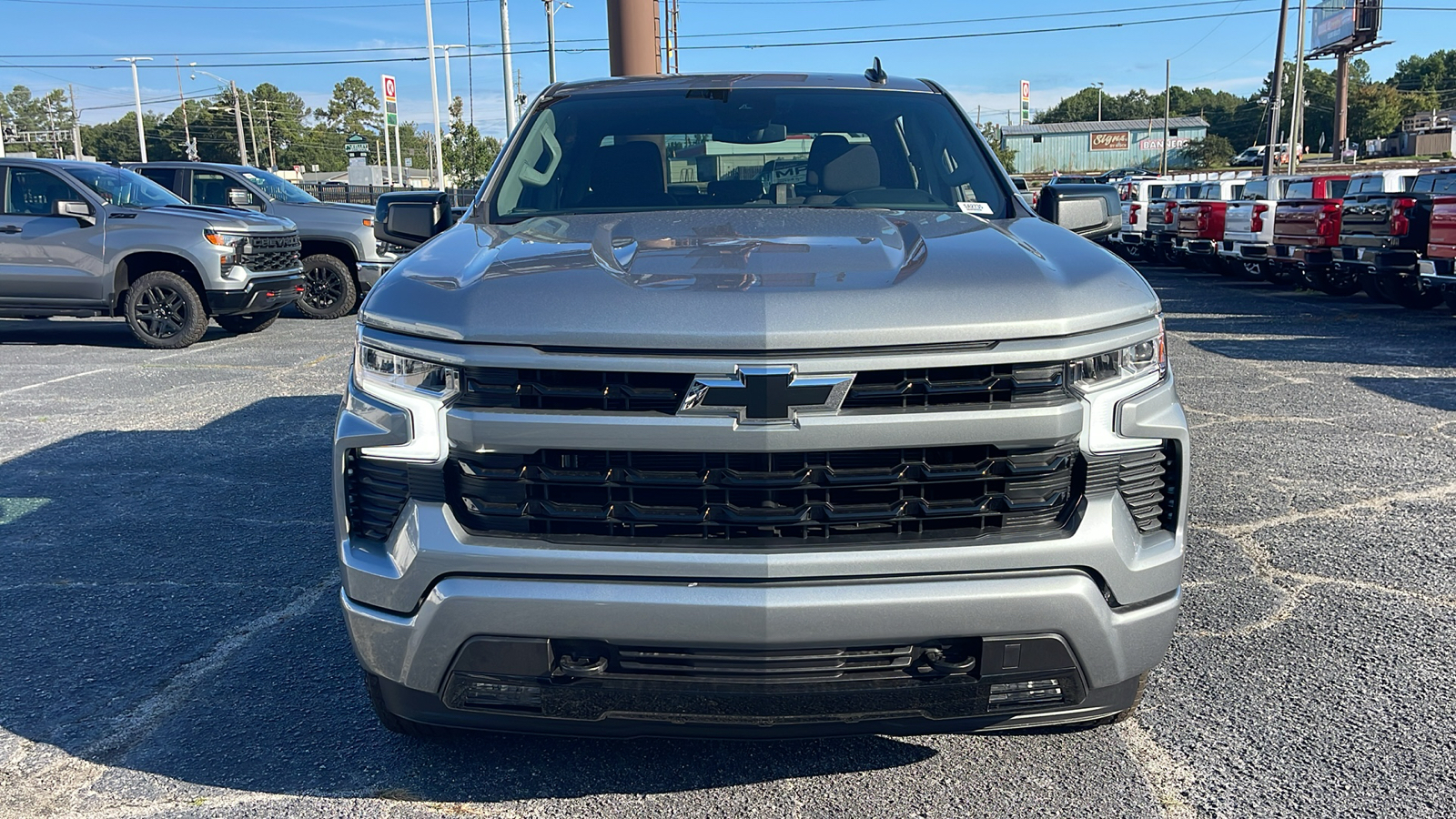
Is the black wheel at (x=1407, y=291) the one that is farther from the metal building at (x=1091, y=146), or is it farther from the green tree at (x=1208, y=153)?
the metal building at (x=1091, y=146)

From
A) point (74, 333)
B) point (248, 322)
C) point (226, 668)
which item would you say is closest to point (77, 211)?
point (248, 322)

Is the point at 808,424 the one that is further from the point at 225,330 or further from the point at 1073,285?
the point at 225,330

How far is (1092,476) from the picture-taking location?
91.6 inches

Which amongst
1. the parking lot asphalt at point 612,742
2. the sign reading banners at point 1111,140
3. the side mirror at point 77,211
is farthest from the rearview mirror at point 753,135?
the sign reading banners at point 1111,140

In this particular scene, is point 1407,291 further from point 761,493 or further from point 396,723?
point 396,723

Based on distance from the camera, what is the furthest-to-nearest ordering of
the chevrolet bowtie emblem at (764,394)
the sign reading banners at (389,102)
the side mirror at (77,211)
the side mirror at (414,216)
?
the sign reading banners at (389,102)
the side mirror at (77,211)
the side mirror at (414,216)
the chevrolet bowtie emblem at (764,394)

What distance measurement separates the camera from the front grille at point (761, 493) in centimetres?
224

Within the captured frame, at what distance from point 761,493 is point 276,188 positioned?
42.9 feet

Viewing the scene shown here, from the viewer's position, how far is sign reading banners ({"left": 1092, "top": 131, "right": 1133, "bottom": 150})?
101 meters

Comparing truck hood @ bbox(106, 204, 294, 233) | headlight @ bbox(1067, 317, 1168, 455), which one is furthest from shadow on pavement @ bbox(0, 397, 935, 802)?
truck hood @ bbox(106, 204, 294, 233)

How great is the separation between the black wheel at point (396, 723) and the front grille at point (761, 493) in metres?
0.52

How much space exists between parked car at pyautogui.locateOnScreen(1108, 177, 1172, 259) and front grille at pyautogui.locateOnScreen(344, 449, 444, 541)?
20.0 meters

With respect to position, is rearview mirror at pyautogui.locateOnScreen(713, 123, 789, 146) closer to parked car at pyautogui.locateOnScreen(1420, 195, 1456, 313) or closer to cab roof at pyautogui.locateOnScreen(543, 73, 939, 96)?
cab roof at pyautogui.locateOnScreen(543, 73, 939, 96)

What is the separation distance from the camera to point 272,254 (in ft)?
37.6
